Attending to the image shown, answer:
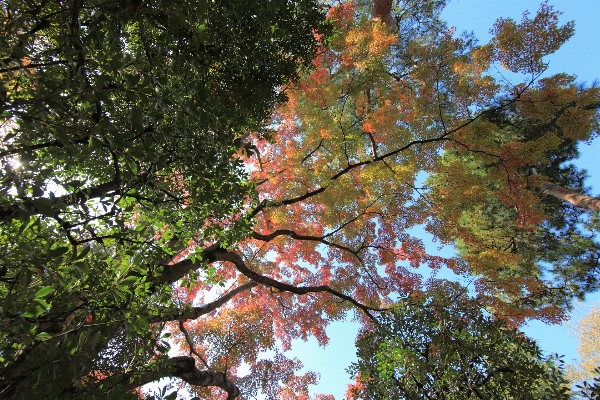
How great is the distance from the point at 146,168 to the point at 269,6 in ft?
6.46

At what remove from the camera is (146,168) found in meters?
3.40

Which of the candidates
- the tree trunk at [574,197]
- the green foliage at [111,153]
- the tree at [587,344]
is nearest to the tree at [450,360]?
the green foliage at [111,153]

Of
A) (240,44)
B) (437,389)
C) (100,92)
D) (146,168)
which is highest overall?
(240,44)

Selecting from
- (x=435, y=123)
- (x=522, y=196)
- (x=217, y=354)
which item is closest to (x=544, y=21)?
(x=435, y=123)

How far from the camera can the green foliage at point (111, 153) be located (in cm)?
188

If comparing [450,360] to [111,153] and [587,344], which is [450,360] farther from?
[587,344]

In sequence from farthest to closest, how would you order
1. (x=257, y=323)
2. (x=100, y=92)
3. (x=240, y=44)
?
(x=257, y=323) < (x=240, y=44) < (x=100, y=92)

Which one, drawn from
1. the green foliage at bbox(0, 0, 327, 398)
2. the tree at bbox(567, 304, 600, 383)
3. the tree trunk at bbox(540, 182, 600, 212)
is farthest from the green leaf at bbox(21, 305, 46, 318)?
the tree at bbox(567, 304, 600, 383)

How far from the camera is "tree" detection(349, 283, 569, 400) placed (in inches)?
166

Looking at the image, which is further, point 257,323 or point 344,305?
point 344,305

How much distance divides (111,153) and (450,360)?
4.70 meters

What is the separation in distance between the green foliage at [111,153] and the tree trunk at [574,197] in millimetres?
8647

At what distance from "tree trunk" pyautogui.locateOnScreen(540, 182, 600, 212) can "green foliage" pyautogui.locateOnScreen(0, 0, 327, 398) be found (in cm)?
865

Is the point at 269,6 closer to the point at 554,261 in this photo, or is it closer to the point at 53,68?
the point at 53,68
